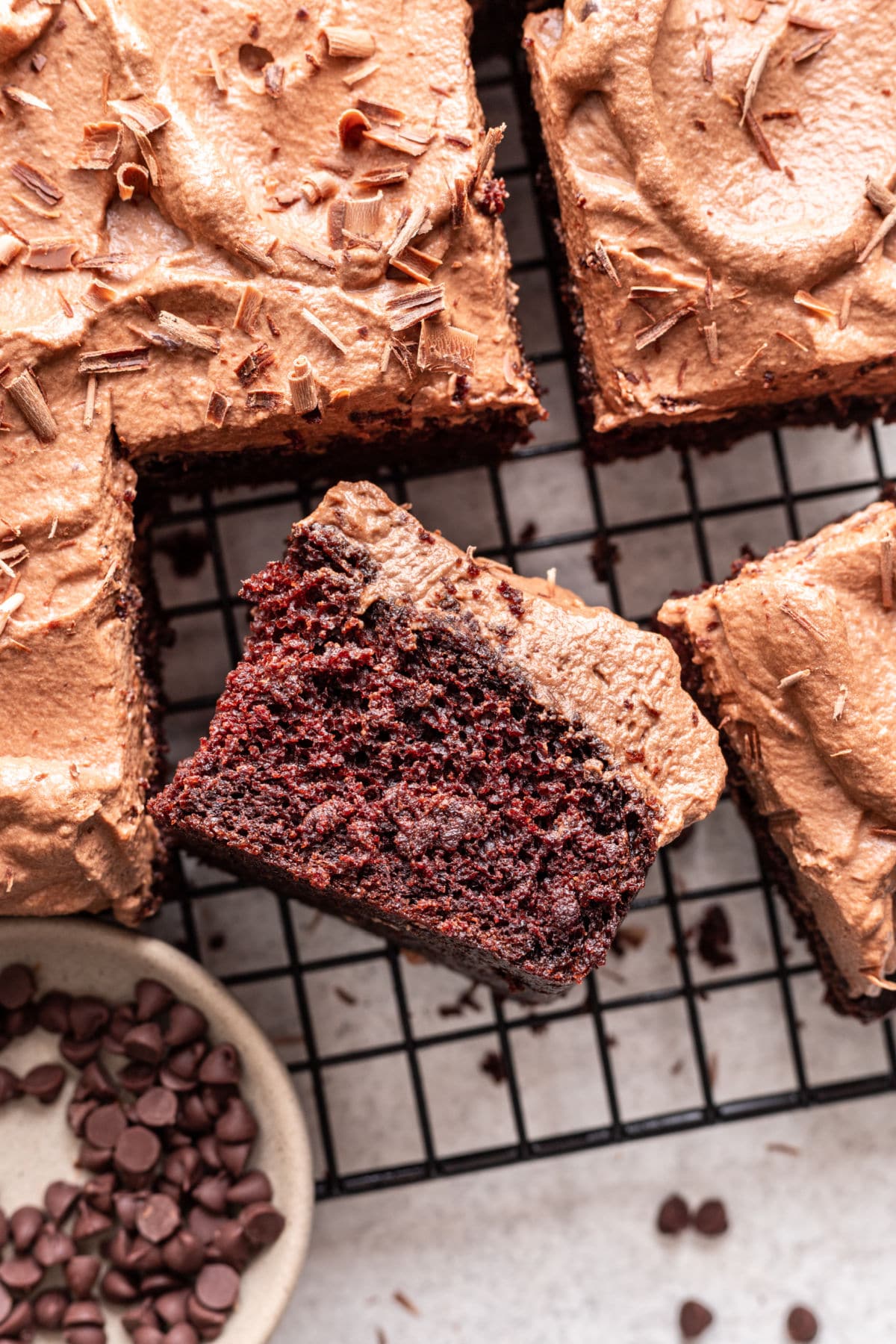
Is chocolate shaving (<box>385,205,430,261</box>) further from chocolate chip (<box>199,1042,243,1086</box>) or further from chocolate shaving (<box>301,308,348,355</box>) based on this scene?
chocolate chip (<box>199,1042,243,1086</box>)

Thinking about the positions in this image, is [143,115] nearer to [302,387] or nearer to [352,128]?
[352,128]

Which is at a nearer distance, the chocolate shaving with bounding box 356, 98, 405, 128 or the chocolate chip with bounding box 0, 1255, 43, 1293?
the chocolate shaving with bounding box 356, 98, 405, 128

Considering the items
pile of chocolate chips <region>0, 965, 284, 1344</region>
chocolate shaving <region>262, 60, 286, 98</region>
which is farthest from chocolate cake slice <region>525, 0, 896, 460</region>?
pile of chocolate chips <region>0, 965, 284, 1344</region>

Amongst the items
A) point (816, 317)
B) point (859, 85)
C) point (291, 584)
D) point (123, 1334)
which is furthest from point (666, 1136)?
point (859, 85)

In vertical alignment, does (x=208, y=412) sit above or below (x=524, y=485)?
above

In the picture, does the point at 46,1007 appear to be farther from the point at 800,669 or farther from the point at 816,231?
the point at 816,231

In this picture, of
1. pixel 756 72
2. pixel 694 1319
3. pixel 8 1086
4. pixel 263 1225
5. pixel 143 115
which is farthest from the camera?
pixel 694 1319

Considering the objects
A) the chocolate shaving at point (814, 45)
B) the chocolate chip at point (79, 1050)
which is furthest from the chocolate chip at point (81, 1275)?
the chocolate shaving at point (814, 45)

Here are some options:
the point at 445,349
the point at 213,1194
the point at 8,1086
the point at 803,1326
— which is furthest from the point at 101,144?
the point at 803,1326
